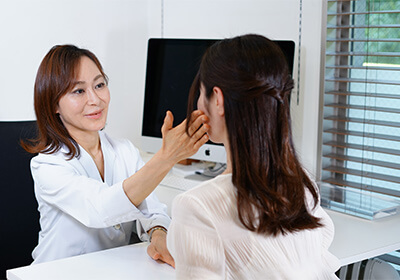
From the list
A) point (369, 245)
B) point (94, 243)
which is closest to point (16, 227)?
point (94, 243)

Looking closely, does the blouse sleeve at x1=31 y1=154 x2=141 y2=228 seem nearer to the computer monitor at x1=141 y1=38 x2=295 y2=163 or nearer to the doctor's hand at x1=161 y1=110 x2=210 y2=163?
the doctor's hand at x1=161 y1=110 x2=210 y2=163

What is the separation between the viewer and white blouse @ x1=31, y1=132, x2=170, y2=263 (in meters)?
1.49

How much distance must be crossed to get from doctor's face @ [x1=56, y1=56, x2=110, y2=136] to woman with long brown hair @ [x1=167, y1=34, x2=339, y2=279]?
714mm

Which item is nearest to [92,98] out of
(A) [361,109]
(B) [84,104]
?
(B) [84,104]

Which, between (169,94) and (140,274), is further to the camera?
(169,94)

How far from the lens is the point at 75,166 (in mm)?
1663

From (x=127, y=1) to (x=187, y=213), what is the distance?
2.01 m

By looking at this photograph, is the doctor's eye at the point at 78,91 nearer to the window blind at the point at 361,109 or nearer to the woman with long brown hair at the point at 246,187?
the woman with long brown hair at the point at 246,187

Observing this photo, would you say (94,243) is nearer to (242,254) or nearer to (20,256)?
(20,256)

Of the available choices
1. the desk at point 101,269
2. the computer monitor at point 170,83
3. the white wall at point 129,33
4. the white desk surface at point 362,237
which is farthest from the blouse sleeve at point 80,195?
the white wall at point 129,33

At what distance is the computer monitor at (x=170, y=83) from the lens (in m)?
2.30

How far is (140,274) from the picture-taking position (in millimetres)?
1346

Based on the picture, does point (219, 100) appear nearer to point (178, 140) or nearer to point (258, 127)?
point (258, 127)

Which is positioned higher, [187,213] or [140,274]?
[187,213]
